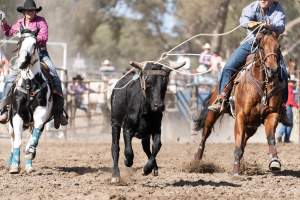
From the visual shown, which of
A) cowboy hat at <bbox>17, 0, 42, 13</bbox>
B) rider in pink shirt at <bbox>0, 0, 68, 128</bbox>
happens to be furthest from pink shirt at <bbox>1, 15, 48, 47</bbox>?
cowboy hat at <bbox>17, 0, 42, 13</bbox>

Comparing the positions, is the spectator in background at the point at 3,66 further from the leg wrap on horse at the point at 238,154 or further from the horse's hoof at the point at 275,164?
the horse's hoof at the point at 275,164

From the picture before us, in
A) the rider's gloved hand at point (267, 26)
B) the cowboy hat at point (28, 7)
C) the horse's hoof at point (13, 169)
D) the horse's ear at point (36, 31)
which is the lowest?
the horse's hoof at point (13, 169)

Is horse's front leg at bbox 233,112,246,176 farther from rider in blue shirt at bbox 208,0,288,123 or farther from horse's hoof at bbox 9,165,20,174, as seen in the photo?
horse's hoof at bbox 9,165,20,174

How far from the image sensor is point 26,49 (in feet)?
35.6

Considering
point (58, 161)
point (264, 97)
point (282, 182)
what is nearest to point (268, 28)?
point (264, 97)

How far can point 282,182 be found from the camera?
10352 mm

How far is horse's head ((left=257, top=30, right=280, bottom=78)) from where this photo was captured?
1064cm

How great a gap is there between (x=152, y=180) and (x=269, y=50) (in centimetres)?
219

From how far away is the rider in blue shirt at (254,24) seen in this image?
11.0 metres

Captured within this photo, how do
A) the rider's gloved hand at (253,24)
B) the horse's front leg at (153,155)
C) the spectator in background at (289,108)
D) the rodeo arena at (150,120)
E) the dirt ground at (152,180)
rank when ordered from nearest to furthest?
the dirt ground at (152,180) → the rodeo arena at (150,120) → the horse's front leg at (153,155) → the rider's gloved hand at (253,24) → the spectator in background at (289,108)

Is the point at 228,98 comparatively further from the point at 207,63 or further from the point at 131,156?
the point at 207,63

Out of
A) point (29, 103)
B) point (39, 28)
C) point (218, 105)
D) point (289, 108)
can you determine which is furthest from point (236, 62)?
point (289, 108)

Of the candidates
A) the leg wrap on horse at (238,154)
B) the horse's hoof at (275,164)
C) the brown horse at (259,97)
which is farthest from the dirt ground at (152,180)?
the brown horse at (259,97)

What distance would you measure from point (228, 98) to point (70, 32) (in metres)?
26.7
